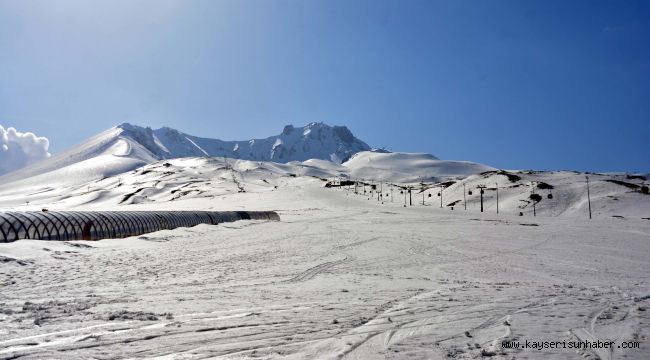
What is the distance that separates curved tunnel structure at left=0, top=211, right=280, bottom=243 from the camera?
26844 millimetres

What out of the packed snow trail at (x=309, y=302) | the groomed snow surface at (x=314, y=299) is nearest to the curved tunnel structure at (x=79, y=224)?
the groomed snow surface at (x=314, y=299)

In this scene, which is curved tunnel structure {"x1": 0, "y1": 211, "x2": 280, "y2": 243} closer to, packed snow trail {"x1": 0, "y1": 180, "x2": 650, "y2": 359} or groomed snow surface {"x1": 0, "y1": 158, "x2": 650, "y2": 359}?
groomed snow surface {"x1": 0, "y1": 158, "x2": 650, "y2": 359}

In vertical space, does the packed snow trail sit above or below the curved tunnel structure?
below

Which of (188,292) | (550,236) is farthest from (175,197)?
(188,292)

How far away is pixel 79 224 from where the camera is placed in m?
31.4

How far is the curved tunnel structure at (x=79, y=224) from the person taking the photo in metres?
26.8

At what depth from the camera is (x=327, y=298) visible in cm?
1314

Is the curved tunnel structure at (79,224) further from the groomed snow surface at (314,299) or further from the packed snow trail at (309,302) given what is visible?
the packed snow trail at (309,302)

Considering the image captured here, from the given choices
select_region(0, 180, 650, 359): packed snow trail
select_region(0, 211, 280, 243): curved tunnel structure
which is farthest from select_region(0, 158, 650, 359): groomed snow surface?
select_region(0, 211, 280, 243): curved tunnel structure

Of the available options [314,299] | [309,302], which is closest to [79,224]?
[314,299]

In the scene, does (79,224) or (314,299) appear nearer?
(314,299)

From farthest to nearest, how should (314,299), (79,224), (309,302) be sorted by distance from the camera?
(79,224)
(314,299)
(309,302)

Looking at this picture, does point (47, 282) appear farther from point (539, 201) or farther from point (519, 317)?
point (539, 201)

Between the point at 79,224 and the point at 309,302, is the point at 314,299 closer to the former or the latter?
the point at 309,302
